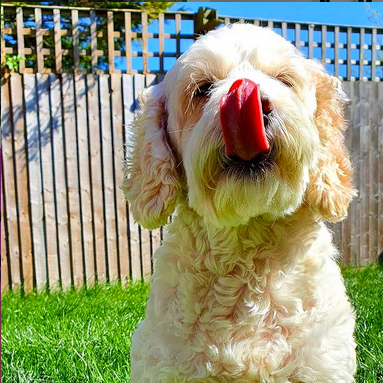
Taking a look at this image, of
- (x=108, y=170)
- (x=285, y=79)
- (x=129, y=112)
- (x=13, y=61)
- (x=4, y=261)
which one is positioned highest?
(x=285, y=79)

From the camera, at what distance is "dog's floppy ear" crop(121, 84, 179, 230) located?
7.09 feet

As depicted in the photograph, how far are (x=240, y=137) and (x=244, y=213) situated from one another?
11.2 inches

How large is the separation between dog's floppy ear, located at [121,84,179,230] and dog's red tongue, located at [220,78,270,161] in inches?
16.5

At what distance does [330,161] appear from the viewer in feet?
7.23

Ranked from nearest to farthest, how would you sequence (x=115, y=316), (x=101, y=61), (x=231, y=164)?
1. (x=231, y=164)
2. (x=115, y=316)
3. (x=101, y=61)

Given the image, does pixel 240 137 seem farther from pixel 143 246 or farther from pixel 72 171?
pixel 143 246

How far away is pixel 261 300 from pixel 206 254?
0.87 ft

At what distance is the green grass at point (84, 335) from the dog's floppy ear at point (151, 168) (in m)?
1.29

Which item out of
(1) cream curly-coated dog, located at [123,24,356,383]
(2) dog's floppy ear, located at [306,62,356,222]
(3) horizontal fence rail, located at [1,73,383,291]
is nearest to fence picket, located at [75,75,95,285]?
A: (3) horizontal fence rail, located at [1,73,383,291]

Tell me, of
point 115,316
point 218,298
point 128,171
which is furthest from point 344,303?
point 115,316

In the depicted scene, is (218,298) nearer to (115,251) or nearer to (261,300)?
(261,300)

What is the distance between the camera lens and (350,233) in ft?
25.1

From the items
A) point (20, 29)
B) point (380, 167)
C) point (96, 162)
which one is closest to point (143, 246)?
point (96, 162)

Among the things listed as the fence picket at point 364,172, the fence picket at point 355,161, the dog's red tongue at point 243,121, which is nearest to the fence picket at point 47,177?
the fence picket at point 355,161
